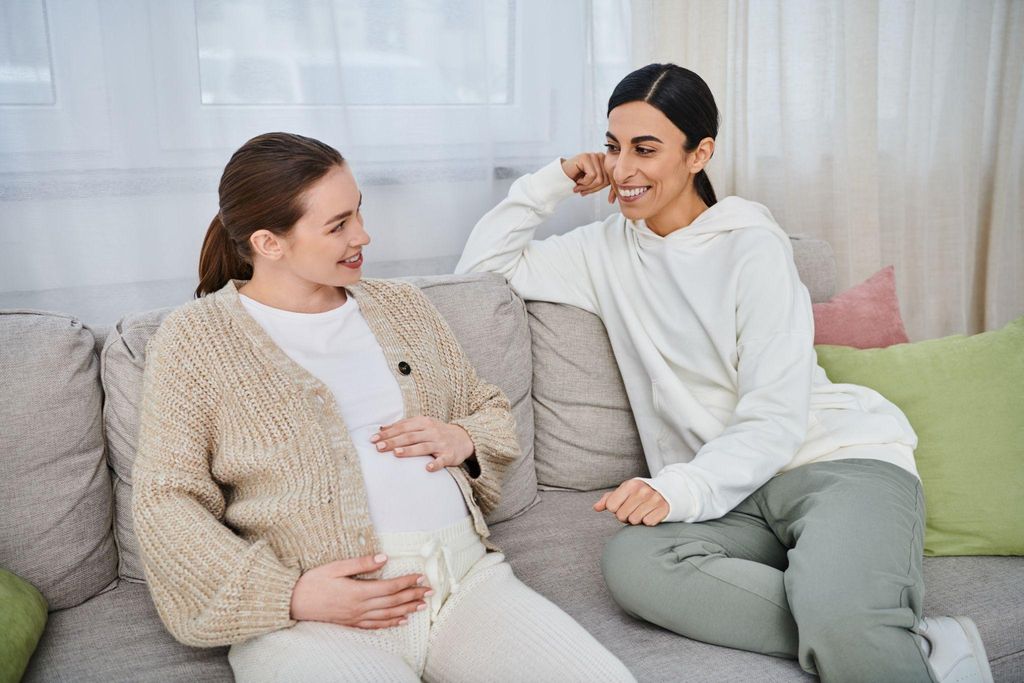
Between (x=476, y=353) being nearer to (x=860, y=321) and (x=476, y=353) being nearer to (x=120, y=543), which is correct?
(x=120, y=543)

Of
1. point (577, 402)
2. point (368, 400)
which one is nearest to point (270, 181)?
point (368, 400)

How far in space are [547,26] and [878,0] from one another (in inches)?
41.8

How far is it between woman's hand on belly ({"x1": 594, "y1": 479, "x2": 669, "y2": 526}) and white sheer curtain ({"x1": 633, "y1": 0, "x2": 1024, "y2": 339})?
133 cm

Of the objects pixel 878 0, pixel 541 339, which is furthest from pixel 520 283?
pixel 878 0

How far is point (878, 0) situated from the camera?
105 inches

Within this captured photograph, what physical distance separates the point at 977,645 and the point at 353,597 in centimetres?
93

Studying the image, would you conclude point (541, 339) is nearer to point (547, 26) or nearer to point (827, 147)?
point (547, 26)

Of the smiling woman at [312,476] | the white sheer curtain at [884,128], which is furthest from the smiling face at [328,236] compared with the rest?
the white sheer curtain at [884,128]

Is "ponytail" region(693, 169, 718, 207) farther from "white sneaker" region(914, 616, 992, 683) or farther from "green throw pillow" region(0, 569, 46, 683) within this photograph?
"green throw pillow" region(0, 569, 46, 683)

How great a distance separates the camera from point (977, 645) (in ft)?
4.55

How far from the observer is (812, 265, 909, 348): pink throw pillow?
1981 millimetres

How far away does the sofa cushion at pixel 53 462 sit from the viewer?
145 centimetres

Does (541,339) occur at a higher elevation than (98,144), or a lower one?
lower

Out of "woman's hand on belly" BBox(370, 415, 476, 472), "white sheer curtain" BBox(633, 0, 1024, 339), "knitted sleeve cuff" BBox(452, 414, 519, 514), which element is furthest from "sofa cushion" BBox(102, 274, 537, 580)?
"white sheer curtain" BBox(633, 0, 1024, 339)
